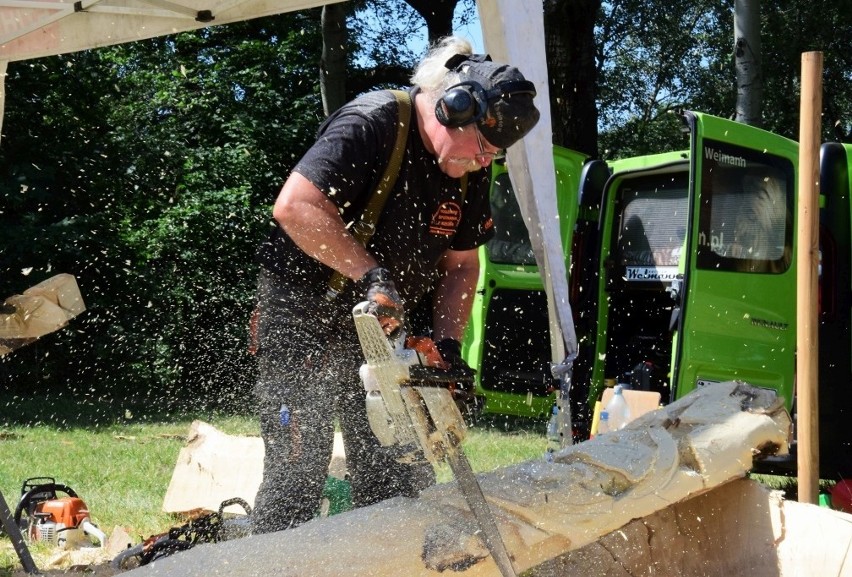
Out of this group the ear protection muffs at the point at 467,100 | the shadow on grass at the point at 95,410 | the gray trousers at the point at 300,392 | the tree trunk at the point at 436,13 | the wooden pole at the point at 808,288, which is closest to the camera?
the ear protection muffs at the point at 467,100

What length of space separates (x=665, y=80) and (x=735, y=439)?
20187 millimetres

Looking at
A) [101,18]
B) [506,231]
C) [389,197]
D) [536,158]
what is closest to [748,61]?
[506,231]

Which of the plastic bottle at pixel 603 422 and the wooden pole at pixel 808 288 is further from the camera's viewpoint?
the plastic bottle at pixel 603 422

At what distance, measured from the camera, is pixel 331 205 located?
2.45 metres

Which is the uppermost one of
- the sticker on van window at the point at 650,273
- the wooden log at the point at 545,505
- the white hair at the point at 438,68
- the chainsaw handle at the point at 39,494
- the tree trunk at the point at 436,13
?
Result: the tree trunk at the point at 436,13

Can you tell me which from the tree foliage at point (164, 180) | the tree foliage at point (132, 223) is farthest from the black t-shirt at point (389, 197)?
the tree foliage at point (132, 223)

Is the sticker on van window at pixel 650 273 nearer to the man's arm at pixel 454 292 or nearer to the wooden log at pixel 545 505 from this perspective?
the wooden log at pixel 545 505

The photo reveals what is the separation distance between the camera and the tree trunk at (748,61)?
28.7 feet

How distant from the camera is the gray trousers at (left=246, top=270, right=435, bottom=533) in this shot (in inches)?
104

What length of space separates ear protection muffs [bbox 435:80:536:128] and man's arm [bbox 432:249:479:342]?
1.92ft

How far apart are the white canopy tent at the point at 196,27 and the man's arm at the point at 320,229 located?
131 cm

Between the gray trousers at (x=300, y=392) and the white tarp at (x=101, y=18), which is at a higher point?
the white tarp at (x=101, y=18)

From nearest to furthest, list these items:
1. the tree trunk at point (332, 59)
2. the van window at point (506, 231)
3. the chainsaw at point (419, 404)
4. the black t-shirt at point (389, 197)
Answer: the chainsaw at point (419, 404) < the black t-shirt at point (389, 197) < the van window at point (506, 231) < the tree trunk at point (332, 59)

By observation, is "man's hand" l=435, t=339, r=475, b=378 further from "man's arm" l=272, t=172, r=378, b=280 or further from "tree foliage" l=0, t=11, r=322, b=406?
"tree foliage" l=0, t=11, r=322, b=406
